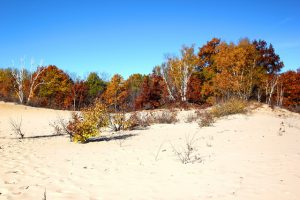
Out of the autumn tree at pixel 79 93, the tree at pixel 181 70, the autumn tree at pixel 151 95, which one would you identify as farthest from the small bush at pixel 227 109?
the autumn tree at pixel 79 93

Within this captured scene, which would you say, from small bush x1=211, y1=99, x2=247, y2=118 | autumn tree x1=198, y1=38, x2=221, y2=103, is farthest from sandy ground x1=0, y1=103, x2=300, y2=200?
autumn tree x1=198, y1=38, x2=221, y2=103

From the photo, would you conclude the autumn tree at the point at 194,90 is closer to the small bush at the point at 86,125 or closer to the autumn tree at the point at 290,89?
the autumn tree at the point at 290,89

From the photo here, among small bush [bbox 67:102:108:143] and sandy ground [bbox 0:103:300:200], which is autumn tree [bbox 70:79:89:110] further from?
sandy ground [bbox 0:103:300:200]

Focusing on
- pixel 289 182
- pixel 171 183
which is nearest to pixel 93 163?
pixel 171 183

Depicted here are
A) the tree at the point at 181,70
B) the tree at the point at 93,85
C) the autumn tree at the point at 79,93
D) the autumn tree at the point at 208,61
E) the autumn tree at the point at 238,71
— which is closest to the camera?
the autumn tree at the point at 238,71

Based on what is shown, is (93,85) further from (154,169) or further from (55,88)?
(154,169)

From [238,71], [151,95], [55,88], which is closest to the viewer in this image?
[238,71]

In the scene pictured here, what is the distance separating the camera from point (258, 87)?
131ft

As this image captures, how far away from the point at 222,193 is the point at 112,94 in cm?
4911

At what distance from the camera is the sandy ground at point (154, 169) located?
5.73 metres

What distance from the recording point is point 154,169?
7730 millimetres

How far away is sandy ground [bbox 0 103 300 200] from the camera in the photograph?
225 inches

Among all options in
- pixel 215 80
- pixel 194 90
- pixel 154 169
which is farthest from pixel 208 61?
pixel 154 169

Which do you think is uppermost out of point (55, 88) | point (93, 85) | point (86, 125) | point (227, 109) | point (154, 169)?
point (93, 85)
